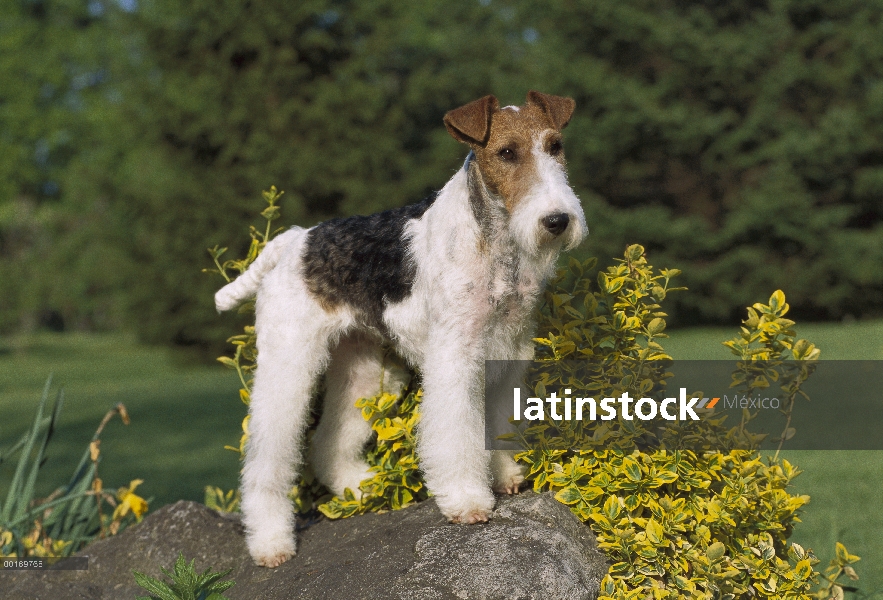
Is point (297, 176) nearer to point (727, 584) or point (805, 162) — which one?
point (805, 162)

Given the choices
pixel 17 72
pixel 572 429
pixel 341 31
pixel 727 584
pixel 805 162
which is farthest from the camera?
pixel 17 72

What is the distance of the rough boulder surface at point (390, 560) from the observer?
10.3ft

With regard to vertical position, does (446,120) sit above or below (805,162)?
above

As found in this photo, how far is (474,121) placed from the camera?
3.30 metres

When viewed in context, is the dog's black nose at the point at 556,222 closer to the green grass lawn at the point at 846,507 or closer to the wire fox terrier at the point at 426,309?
the wire fox terrier at the point at 426,309

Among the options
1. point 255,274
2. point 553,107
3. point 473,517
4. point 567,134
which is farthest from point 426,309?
point 567,134

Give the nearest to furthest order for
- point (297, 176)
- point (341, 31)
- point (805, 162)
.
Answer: point (297, 176) < point (341, 31) < point (805, 162)

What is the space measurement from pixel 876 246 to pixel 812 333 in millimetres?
4095

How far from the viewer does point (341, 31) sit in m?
20.2

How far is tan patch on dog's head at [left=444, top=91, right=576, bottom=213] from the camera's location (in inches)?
127

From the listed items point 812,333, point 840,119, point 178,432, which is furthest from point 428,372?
point 840,119

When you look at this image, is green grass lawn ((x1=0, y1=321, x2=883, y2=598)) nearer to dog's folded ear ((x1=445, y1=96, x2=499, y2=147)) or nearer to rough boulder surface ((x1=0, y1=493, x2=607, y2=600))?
rough boulder surface ((x1=0, y1=493, x2=607, y2=600))

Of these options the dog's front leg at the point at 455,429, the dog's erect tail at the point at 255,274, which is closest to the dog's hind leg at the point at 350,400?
the dog's erect tail at the point at 255,274

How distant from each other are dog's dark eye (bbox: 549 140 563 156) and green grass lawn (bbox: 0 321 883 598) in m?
2.70
